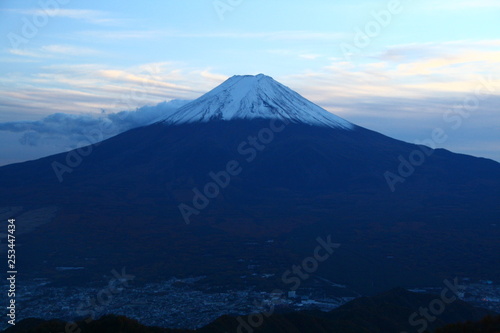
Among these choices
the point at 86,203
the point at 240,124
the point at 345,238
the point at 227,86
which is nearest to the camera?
the point at 345,238

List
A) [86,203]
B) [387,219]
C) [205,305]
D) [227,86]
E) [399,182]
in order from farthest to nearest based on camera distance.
Result: [227,86] < [399,182] < [86,203] < [387,219] < [205,305]

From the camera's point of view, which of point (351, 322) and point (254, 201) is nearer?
point (351, 322)

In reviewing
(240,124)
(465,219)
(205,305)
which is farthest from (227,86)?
(205,305)

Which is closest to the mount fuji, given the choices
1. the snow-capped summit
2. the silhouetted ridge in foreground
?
the snow-capped summit

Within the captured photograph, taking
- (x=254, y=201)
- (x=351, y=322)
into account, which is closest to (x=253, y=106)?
(x=254, y=201)

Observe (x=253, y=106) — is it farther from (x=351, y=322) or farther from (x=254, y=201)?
(x=351, y=322)

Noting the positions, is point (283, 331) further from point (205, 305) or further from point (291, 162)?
point (291, 162)
